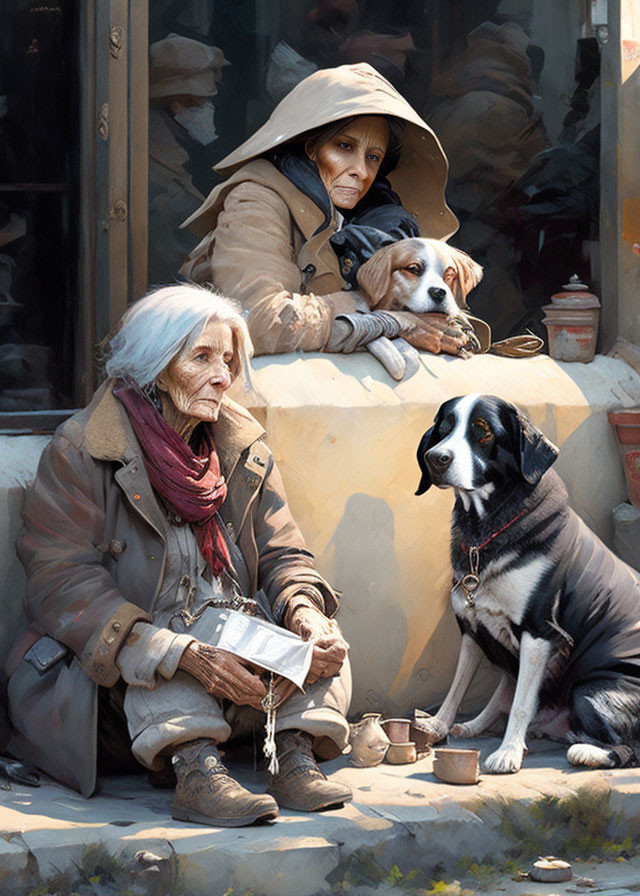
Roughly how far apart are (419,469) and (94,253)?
1721mm

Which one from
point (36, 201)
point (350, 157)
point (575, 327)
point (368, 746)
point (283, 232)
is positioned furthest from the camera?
point (36, 201)

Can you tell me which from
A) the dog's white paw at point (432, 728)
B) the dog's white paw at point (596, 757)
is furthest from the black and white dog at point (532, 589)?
the dog's white paw at point (432, 728)

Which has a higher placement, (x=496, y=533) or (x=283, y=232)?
(x=283, y=232)

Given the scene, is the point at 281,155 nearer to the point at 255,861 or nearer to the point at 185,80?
the point at 185,80

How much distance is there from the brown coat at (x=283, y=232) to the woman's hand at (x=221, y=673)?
1417 mm

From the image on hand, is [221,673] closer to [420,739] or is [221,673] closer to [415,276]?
[420,739]

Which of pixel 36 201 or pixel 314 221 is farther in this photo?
pixel 36 201

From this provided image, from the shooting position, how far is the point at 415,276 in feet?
18.3

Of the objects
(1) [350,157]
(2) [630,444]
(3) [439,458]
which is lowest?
(2) [630,444]

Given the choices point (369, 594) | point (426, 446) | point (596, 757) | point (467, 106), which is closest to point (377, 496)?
point (369, 594)

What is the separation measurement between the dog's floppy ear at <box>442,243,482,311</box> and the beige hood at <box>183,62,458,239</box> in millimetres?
591

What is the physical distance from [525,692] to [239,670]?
42.0 inches

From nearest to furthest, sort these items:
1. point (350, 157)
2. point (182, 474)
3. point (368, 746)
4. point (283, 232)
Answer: point (182, 474), point (368, 746), point (283, 232), point (350, 157)

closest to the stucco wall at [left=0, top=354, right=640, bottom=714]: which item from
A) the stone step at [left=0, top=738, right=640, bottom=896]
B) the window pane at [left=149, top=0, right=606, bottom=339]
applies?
the stone step at [left=0, top=738, right=640, bottom=896]
